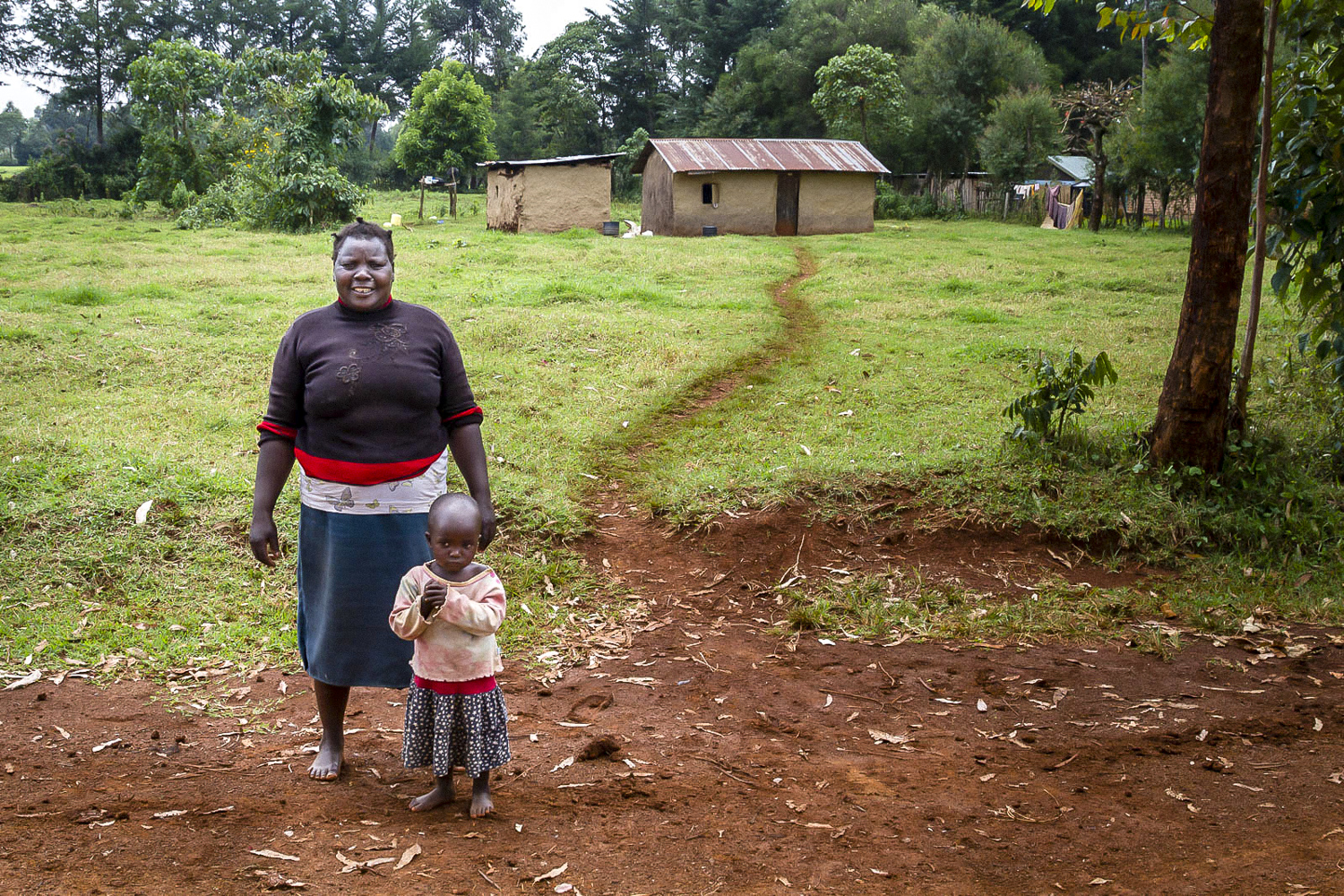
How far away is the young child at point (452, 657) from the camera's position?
9.98ft

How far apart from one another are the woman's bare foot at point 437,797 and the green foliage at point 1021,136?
31.9 m

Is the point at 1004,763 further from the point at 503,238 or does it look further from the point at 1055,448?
the point at 503,238

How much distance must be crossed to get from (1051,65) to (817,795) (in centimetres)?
4265

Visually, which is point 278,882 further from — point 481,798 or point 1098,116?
point 1098,116

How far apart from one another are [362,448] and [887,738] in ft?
7.46

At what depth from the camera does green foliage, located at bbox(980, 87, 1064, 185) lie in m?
31.3

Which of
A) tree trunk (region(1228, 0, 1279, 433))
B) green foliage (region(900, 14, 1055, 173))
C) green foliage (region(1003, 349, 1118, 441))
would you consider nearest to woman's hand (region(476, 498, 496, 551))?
green foliage (region(1003, 349, 1118, 441))

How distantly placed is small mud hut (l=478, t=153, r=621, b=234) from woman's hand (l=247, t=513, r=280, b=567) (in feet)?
67.8

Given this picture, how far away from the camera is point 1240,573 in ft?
18.6

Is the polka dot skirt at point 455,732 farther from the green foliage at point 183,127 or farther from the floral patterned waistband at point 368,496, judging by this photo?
the green foliage at point 183,127

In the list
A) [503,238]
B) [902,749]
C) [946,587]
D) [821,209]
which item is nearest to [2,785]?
[902,749]

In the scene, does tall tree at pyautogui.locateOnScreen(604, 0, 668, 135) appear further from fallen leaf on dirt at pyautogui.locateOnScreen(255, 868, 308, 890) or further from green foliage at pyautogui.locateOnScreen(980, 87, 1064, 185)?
fallen leaf on dirt at pyautogui.locateOnScreen(255, 868, 308, 890)

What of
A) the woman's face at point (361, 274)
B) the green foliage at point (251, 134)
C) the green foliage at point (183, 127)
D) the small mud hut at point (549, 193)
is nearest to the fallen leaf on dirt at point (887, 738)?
the woman's face at point (361, 274)

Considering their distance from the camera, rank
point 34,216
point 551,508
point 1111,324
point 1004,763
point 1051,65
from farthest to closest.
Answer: point 1051,65
point 34,216
point 1111,324
point 551,508
point 1004,763
